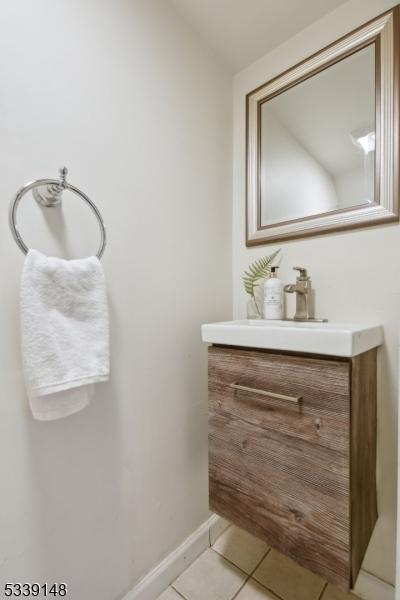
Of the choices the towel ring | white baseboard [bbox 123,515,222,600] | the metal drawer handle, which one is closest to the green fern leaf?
the metal drawer handle

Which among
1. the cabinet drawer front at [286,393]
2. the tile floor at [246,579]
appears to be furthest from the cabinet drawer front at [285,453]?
the tile floor at [246,579]

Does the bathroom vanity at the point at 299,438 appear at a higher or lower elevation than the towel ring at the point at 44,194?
lower

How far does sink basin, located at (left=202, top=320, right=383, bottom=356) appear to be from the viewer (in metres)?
0.63

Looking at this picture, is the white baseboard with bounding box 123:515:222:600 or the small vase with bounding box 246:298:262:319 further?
the small vase with bounding box 246:298:262:319

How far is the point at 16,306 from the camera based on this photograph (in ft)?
2.03

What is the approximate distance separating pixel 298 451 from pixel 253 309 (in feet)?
1.88

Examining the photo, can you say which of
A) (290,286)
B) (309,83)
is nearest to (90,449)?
(290,286)

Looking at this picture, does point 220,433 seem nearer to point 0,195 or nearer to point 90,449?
point 90,449

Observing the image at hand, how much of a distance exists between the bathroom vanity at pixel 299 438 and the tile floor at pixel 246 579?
319 mm

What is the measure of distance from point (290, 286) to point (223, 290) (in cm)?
30

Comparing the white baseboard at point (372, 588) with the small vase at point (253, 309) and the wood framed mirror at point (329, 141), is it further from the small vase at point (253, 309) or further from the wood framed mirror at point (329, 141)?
the wood framed mirror at point (329, 141)

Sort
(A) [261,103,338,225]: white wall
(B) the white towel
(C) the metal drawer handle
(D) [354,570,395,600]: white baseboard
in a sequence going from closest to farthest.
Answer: (B) the white towel
(C) the metal drawer handle
(D) [354,570,395,600]: white baseboard
(A) [261,103,338,225]: white wall

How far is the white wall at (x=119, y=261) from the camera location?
0.62 metres

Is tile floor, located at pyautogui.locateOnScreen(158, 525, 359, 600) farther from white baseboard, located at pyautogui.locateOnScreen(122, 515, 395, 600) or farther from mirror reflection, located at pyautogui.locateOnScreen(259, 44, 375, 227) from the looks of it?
mirror reflection, located at pyautogui.locateOnScreen(259, 44, 375, 227)
